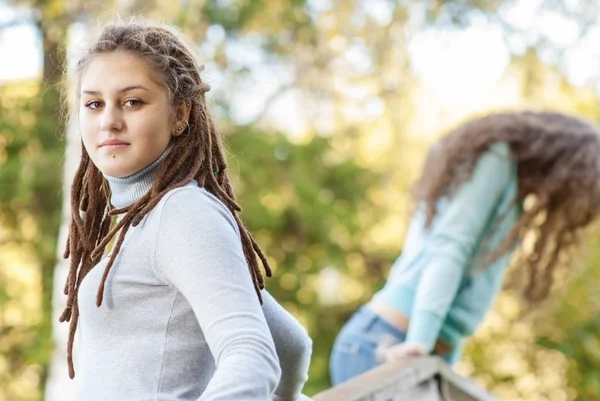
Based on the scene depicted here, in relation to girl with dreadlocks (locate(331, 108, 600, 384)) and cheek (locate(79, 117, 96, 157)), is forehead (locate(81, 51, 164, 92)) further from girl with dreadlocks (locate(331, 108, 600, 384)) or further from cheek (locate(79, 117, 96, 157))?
girl with dreadlocks (locate(331, 108, 600, 384))

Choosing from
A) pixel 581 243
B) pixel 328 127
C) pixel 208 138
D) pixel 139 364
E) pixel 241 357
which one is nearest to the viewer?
pixel 241 357

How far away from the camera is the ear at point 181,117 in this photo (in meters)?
1.39

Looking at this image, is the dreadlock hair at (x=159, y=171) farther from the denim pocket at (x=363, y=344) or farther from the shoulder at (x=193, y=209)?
the denim pocket at (x=363, y=344)

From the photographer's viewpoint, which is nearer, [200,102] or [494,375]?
[200,102]

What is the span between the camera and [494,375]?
7766 millimetres

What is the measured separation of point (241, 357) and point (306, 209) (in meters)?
5.80

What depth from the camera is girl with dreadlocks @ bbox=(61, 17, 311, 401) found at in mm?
1179

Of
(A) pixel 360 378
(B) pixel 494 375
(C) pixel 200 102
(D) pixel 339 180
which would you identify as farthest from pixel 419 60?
(C) pixel 200 102

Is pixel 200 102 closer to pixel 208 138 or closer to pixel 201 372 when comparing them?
pixel 208 138

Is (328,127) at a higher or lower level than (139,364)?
lower

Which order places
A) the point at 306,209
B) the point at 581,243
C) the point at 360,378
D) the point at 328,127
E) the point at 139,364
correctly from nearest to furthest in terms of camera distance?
the point at 139,364 < the point at 360,378 < the point at 581,243 < the point at 306,209 < the point at 328,127

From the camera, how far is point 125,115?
1.34m

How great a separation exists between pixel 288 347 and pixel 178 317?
14.0 inches

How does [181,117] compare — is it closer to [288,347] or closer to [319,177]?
[288,347]
